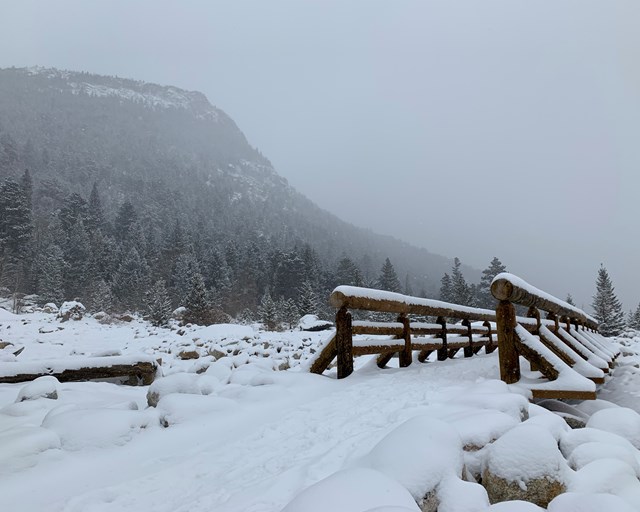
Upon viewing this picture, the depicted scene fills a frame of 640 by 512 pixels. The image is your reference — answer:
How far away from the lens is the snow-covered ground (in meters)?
1.84

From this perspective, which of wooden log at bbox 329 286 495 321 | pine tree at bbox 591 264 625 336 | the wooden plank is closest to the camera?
the wooden plank

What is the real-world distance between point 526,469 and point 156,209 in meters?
105

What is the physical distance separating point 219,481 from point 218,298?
5655cm

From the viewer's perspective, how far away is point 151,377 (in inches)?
245

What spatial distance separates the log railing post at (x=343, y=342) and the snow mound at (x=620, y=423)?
107 inches

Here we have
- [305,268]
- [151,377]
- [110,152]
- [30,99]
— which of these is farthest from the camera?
[30,99]

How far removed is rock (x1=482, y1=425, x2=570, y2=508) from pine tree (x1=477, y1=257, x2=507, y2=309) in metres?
49.8

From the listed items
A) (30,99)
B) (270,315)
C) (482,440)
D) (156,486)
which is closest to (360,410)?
(482,440)

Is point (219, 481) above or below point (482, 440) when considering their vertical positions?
below

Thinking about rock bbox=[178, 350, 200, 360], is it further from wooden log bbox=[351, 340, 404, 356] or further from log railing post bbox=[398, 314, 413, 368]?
wooden log bbox=[351, 340, 404, 356]

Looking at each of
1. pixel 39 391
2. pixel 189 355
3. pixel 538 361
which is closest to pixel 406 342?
pixel 538 361

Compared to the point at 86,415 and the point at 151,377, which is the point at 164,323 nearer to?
the point at 151,377

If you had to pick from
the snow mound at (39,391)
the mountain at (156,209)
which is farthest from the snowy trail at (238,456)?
the mountain at (156,209)

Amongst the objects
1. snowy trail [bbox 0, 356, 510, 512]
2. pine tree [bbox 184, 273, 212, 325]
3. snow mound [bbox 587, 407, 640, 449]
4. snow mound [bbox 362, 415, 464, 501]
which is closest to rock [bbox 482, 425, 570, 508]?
snow mound [bbox 362, 415, 464, 501]
